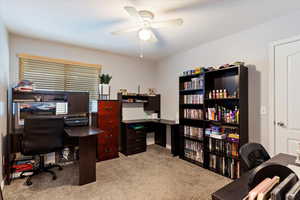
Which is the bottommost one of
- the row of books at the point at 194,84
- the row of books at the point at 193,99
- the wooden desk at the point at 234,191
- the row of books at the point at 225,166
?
the row of books at the point at 225,166

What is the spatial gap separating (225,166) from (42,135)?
10.6 feet

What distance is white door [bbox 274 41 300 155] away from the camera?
7.06ft

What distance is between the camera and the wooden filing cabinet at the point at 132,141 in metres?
3.73

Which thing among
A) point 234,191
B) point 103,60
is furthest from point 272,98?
point 103,60

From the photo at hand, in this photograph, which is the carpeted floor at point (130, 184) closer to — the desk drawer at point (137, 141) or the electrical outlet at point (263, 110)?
the desk drawer at point (137, 141)

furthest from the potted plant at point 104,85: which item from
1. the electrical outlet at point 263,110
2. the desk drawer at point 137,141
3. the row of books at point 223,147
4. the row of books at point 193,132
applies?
the electrical outlet at point 263,110

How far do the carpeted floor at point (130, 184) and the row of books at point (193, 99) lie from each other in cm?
136

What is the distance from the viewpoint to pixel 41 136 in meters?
2.48

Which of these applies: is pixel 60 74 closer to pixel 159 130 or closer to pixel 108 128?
pixel 108 128

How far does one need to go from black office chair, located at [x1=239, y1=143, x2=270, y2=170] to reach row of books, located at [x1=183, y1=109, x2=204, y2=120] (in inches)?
61.9

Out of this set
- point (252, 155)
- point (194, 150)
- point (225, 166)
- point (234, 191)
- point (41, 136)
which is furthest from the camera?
point (194, 150)

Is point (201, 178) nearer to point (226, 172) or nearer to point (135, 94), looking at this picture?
point (226, 172)

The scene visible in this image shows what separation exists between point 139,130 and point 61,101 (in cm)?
195

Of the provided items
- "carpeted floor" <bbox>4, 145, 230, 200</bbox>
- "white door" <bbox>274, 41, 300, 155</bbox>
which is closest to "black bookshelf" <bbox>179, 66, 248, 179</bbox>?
"carpeted floor" <bbox>4, 145, 230, 200</bbox>
